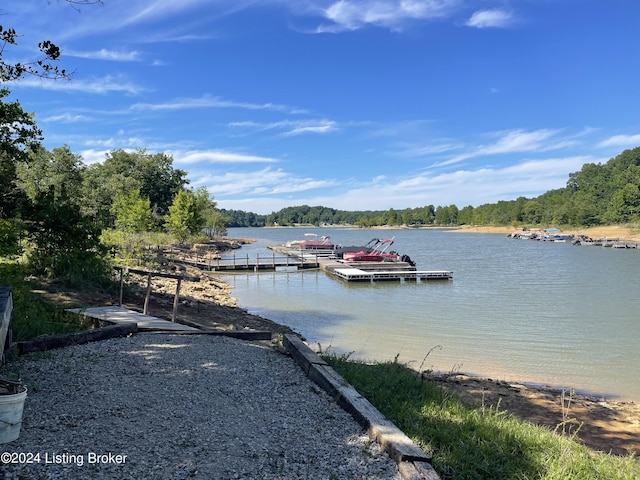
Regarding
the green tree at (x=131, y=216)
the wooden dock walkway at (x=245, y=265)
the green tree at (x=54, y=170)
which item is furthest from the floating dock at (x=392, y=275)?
the green tree at (x=54, y=170)

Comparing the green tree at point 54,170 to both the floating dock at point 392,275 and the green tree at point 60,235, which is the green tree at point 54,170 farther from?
the green tree at point 60,235

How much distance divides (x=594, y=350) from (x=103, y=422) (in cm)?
1458

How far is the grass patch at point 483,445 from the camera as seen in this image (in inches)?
161

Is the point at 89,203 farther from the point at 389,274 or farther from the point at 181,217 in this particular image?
the point at 389,274

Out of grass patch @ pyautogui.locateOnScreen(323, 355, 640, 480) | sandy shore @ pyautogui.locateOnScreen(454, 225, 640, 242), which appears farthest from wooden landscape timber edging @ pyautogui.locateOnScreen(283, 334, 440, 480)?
sandy shore @ pyautogui.locateOnScreen(454, 225, 640, 242)

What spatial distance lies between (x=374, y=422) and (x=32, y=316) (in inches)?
264

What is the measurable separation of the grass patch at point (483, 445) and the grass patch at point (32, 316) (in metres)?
5.39

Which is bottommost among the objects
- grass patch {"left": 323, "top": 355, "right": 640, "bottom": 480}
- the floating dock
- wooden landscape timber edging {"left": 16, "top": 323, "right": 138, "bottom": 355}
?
the floating dock

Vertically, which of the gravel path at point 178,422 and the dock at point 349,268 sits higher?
the gravel path at point 178,422

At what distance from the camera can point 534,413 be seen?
7969mm

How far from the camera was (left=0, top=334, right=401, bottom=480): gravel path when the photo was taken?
357 cm

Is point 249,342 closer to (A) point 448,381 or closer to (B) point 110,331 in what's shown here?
(B) point 110,331

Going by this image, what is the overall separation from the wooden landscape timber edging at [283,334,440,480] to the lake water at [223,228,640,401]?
3.35 metres

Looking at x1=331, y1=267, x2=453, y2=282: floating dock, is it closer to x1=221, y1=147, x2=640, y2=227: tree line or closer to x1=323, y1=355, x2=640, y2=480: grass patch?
x1=323, y1=355, x2=640, y2=480: grass patch
